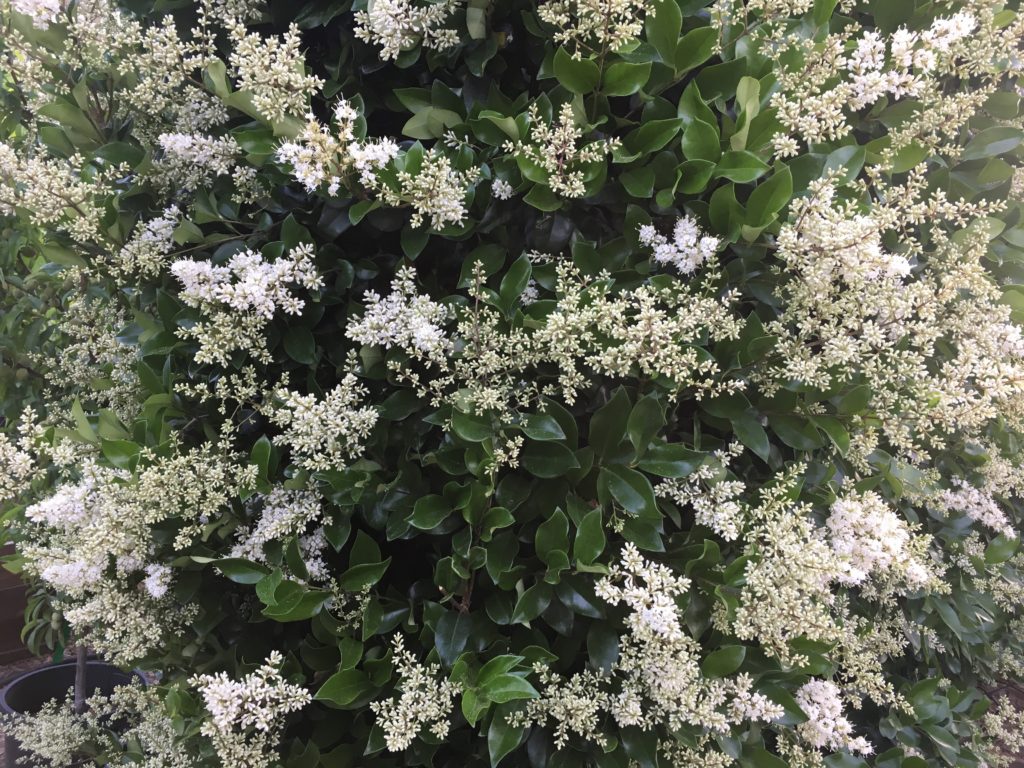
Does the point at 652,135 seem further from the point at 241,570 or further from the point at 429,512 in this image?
the point at 241,570

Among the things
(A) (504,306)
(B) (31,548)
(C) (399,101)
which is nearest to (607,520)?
(A) (504,306)

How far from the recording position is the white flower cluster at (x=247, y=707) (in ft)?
2.89

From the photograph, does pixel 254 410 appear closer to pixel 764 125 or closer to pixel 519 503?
pixel 519 503

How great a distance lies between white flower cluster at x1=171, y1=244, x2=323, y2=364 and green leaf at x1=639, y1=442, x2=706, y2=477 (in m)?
0.57

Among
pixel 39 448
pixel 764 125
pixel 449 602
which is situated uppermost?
pixel 764 125

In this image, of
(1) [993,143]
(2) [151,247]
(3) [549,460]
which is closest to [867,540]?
(3) [549,460]

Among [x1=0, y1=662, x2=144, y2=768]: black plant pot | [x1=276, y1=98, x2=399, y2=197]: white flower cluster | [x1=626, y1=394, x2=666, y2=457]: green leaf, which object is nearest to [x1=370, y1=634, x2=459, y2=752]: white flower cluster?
[x1=626, y1=394, x2=666, y2=457]: green leaf

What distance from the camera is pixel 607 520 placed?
0.99m

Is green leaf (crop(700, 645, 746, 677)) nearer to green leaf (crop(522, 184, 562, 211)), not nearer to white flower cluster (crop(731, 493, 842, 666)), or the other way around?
white flower cluster (crop(731, 493, 842, 666))

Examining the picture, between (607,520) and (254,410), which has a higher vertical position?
(254,410)

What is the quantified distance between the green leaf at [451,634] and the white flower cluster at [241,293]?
1.63ft

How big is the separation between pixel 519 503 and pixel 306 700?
418 millimetres

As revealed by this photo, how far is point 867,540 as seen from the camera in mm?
987

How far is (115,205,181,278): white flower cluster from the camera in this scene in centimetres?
109
